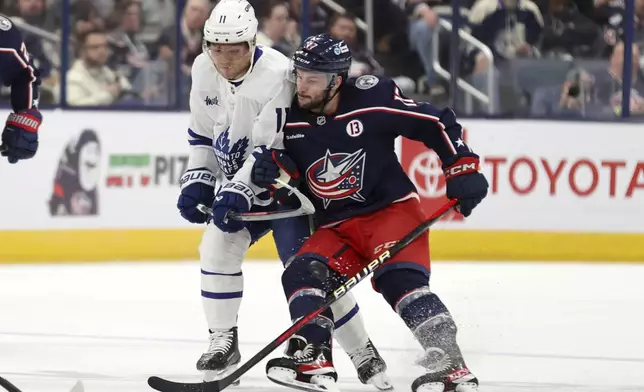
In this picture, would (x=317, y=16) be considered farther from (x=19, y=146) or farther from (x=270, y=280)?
(x=19, y=146)

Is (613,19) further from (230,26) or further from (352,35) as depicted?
(230,26)

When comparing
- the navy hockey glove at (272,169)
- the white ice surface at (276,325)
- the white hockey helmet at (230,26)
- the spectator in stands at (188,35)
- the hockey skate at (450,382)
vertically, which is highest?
the white hockey helmet at (230,26)

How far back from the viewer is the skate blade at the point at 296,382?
3408mm

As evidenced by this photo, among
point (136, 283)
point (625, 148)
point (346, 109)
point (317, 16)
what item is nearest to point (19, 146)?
point (346, 109)

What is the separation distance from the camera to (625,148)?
6.89 metres

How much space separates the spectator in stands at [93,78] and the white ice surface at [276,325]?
0.87 metres

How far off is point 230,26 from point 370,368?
1048 mm

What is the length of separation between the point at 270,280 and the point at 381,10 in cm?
174

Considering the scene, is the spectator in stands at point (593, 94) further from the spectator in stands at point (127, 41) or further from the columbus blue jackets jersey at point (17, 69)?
the columbus blue jackets jersey at point (17, 69)

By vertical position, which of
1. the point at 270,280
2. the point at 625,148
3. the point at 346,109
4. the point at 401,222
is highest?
the point at 346,109

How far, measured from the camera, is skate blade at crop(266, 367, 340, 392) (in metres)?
3.41

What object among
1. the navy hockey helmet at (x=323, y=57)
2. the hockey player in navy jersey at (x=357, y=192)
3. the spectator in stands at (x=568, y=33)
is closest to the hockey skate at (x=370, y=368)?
the hockey player in navy jersey at (x=357, y=192)

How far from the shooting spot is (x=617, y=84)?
717 cm

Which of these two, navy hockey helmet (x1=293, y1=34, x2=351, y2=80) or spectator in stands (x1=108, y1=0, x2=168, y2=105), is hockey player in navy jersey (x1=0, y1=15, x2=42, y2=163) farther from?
spectator in stands (x1=108, y1=0, x2=168, y2=105)
